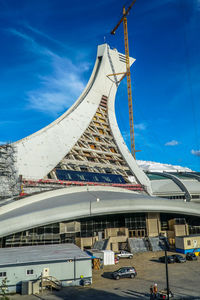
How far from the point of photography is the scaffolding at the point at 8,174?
37719mm

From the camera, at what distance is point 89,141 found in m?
53.9

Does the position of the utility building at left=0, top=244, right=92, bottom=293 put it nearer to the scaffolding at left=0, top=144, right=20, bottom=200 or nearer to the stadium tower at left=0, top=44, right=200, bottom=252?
the stadium tower at left=0, top=44, right=200, bottom=252

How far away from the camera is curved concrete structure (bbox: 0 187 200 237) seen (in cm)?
2747

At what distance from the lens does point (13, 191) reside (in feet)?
124

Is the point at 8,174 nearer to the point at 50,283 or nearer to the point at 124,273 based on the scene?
the point at 50,283

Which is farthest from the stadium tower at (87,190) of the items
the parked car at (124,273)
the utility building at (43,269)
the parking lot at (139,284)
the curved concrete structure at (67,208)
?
the parked car at (124,273)

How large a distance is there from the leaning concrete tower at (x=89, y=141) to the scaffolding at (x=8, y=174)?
2.96 ft

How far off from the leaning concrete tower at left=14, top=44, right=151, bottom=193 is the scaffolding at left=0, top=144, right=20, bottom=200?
90 centimetres

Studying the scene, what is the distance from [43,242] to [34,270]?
1018cm

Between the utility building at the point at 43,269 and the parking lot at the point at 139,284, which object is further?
the utility building at the point at 43,269

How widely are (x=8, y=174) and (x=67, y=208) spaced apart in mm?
14300

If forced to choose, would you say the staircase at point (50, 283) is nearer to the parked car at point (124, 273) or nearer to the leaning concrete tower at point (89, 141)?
the parked car at point (124, 273)

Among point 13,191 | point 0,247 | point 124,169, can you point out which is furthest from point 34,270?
point 124,169

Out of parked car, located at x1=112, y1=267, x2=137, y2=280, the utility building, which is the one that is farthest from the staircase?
parked car, located at x1=112, y1=267, x2=137, y2=280
